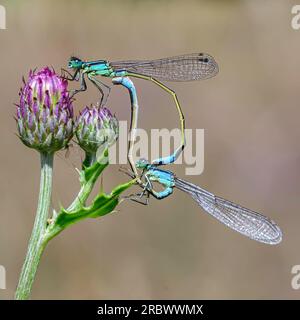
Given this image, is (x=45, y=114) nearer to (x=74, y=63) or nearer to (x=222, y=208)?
(x=74, y=63)

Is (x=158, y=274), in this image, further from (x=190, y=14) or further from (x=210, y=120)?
(x=190, y=14)

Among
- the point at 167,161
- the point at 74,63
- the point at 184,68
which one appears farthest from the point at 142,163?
the point at 184,68

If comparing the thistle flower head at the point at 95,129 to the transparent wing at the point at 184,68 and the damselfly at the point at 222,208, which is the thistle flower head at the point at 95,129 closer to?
the damselfly at the point at 222,208

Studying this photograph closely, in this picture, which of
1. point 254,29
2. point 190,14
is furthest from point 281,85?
point 190,14

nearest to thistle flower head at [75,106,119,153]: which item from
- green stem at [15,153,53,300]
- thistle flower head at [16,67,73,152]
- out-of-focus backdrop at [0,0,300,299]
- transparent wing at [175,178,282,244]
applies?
thistle flower head at [16,67,73,152]

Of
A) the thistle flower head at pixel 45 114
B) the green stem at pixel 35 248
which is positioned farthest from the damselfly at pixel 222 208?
the green stem at pixel 35 248

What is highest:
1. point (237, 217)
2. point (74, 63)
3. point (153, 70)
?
point (153, 70)
